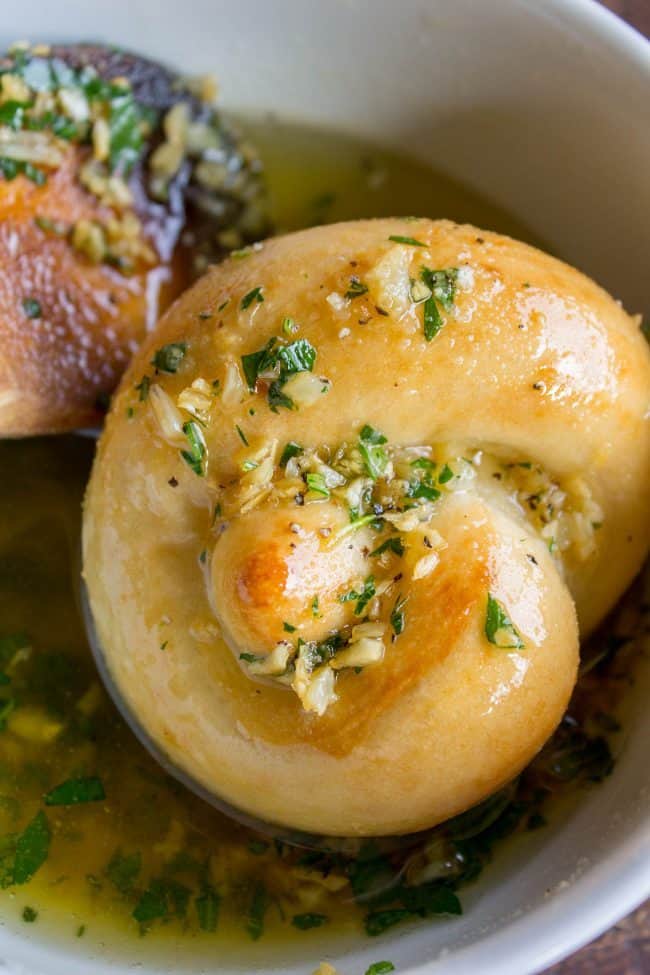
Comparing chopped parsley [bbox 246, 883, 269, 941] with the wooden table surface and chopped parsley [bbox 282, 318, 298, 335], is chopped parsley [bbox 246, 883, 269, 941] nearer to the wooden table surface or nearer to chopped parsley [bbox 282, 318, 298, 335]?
the wooden table surface

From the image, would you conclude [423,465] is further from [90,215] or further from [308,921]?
[90,215]

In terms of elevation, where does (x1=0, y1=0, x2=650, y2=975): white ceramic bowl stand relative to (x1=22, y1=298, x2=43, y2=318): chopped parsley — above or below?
above

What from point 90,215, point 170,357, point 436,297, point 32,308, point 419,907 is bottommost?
point 419,907

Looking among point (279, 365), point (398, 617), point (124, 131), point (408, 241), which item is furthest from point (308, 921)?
point (124, 131)

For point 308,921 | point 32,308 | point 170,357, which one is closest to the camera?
point 170,357

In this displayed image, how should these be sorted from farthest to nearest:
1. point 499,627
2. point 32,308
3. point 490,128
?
point 490,128, point 32,308, point 499,627

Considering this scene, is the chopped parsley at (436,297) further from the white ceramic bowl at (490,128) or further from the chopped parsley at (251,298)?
the white ceramic bowl at (490,128)

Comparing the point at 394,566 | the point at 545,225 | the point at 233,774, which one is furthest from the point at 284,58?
the point at 233,774

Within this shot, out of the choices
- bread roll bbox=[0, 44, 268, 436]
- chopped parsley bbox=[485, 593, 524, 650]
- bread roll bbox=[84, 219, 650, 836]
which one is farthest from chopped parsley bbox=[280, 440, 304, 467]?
bread roll bbox=[0, 44, 268, 436]
